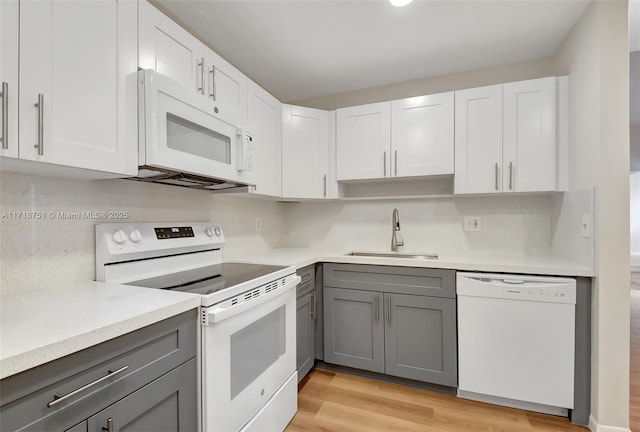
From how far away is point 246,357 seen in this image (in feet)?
4.35

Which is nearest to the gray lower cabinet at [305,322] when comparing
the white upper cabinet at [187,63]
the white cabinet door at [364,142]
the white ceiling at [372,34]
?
the white cabinet door at [364,142]

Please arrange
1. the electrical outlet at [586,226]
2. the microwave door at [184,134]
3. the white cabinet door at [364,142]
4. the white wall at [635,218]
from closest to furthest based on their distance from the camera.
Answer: the microwave door at [184,134] → the electrical outlet at [586,226] → the white cabinet door at [364,142] → the white wall at [635,218]

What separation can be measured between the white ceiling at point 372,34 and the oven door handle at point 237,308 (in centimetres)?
157

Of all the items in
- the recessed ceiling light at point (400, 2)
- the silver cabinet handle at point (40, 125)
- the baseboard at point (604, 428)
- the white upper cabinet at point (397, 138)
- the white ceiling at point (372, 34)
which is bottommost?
the baseboard at point (604, 428)

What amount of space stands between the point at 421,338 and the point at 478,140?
56.6 inches

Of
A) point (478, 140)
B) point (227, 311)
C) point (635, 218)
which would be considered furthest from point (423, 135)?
point (635, 218)

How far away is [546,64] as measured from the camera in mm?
2211

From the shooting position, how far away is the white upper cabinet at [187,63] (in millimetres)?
1277

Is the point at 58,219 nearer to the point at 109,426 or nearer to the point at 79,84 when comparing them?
the point at 79,84

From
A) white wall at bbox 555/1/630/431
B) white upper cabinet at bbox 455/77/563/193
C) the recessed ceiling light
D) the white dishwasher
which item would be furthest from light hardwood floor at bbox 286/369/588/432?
the recessed ceiling light

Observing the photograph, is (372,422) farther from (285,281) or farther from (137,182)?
(137,182)

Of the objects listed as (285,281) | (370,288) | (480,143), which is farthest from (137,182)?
(480,143)

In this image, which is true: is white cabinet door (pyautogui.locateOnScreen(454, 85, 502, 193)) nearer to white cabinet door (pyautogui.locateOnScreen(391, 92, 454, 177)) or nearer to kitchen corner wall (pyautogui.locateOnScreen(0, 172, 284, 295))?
white cabinet door (pyautogui.locateOnScreen(391, 92, 454, 177))

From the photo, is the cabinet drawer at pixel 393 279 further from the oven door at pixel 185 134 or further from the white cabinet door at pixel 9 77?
the white cabinet door at pixel 9 77
